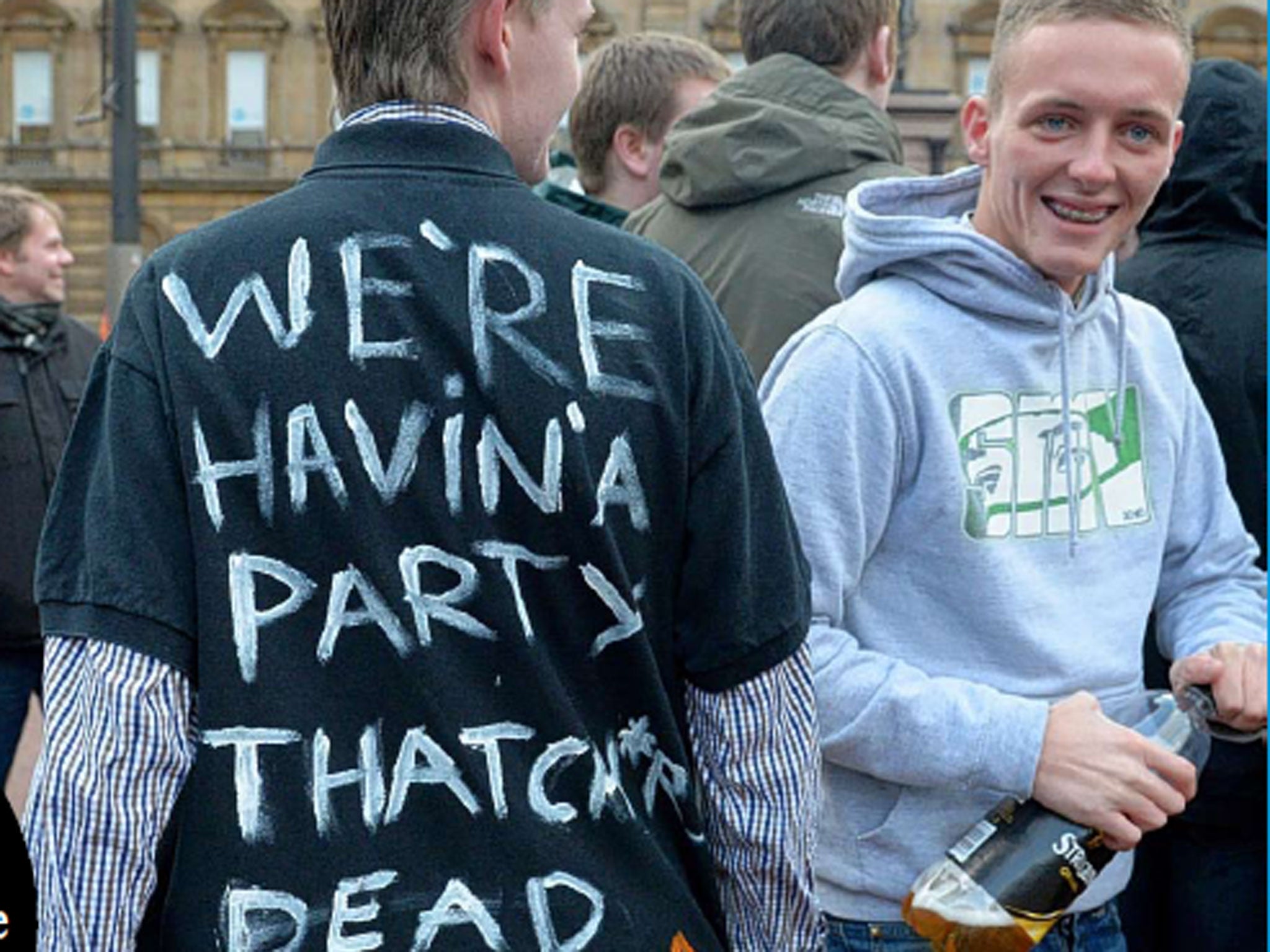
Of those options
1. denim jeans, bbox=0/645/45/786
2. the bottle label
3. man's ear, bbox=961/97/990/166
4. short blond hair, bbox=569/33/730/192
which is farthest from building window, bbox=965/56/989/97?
the bottle label

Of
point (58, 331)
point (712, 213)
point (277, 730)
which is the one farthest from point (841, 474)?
point (58, 331)

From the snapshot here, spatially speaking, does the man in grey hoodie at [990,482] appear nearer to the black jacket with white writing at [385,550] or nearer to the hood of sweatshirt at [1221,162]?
the black jacket with white writing at [385,550]

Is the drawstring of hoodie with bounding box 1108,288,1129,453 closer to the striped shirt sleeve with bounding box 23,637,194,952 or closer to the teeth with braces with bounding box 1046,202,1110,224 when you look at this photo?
the teeth with braces with bounding box 1046,202,1110,224

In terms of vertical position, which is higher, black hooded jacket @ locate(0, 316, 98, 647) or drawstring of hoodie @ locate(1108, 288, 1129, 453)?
drawstring of hoodie @ locate(1108, 288, 1129, 453)

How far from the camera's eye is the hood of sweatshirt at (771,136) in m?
3.96

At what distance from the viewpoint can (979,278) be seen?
2535 millimetres

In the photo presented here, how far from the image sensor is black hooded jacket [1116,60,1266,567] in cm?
377

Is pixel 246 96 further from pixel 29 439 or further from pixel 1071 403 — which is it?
pixel 1071 403

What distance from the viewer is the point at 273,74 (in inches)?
1772

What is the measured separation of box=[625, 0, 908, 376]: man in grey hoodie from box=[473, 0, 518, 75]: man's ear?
1965mm

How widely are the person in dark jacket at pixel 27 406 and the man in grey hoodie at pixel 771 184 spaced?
99.0 inches

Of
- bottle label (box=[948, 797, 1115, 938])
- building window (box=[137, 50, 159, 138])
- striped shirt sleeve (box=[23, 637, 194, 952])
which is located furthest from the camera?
building window (box=[137, 50, 159, 138])

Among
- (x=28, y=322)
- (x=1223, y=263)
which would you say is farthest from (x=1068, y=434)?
(x=28, y=322)

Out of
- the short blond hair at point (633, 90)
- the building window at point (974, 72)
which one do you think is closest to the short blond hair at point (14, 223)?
the short blond hair at point (633, 90)
